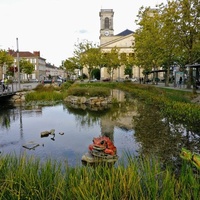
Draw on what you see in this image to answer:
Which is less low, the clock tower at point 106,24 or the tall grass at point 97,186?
the clock tower at point 106,24

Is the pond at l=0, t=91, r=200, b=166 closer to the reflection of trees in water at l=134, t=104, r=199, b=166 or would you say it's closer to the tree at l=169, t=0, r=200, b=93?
the reflection of trees in water at l=134, t=104, r=199, b=166

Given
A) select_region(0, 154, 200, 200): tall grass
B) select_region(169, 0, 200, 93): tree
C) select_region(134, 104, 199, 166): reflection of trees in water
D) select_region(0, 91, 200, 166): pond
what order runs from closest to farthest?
select_region(0, 154, 200, 200): tall grass, select_region(134, 104, 199, 166): reflection of trees in water, select_region(0, 91, 200, 166): pond, select_region(169, 0, 200, 93): tree

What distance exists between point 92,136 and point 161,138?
3.26 metres

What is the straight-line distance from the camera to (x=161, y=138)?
10.3 metres

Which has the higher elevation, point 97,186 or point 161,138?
point 97,186

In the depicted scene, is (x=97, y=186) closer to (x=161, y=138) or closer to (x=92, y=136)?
(x=161, y=138)

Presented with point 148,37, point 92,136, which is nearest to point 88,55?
point 148,37

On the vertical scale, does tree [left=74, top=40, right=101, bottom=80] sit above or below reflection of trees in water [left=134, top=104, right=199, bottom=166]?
above

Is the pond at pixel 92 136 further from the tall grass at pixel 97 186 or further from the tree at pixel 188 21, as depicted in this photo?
the tree at pixel 188 21

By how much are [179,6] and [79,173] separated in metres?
23.1

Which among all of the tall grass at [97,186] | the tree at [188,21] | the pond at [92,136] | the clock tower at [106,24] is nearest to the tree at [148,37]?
the tree at [188,21]

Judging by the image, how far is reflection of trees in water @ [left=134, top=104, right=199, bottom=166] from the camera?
27.6ft

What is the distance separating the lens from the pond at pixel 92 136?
879 centimetres

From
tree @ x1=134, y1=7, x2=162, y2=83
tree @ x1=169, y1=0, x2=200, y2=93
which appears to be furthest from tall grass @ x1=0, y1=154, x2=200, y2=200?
tree @ x1=134, y1=7, x2=162, y2=83
